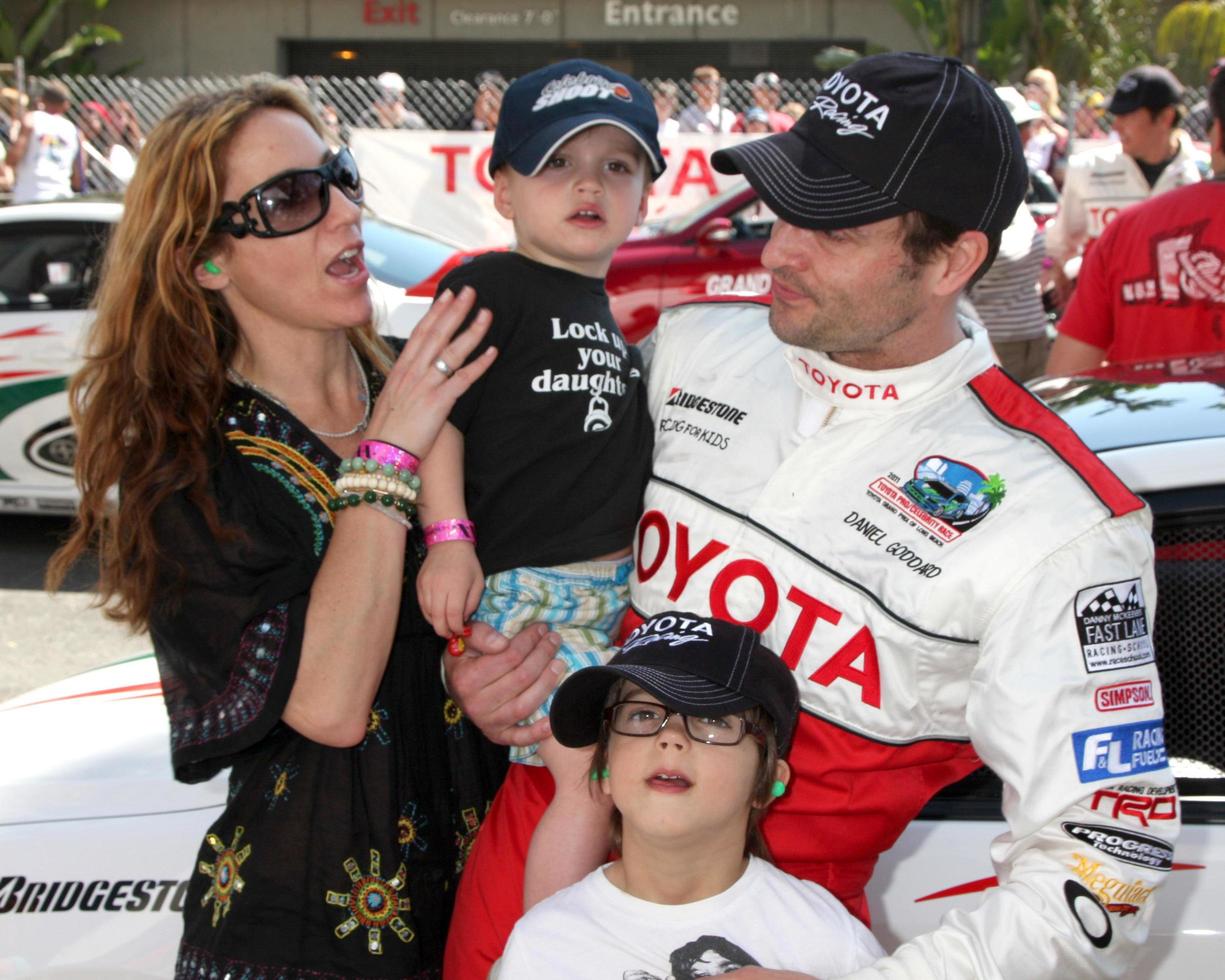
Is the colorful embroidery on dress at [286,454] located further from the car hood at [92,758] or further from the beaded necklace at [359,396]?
the car hood at [92,758]

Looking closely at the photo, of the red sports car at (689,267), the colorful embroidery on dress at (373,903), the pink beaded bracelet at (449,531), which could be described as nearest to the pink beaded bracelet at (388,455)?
the pink beaded bracelet at (449,531)

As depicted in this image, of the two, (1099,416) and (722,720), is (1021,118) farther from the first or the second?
(722,720)

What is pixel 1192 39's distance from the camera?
22578mm

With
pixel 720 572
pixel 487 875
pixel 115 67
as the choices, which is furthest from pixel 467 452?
pixel 115 67

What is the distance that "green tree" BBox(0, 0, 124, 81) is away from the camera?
2497 cm

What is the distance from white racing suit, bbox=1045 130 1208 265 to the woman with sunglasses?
18.5 ft

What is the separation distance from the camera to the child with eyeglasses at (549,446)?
230 cm

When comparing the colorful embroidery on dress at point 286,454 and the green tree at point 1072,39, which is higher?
the green tree at point 1072,39

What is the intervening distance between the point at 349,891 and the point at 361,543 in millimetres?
530

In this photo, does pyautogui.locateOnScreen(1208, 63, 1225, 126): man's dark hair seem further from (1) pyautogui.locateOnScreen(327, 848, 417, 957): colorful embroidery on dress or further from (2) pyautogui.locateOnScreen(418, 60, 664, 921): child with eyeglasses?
(1) pyautogui.locateOnScreen(327, 848, 417, 957): colorful embroidery on dress

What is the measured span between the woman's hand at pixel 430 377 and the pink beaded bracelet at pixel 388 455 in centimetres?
1

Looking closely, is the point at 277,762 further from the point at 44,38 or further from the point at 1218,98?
the point at 44,38

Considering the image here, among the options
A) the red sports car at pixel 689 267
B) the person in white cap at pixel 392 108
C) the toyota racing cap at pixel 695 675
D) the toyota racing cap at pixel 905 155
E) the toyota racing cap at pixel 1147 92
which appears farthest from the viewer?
the person in white cap at pixel 392 108

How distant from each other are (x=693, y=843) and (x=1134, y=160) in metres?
6.37
